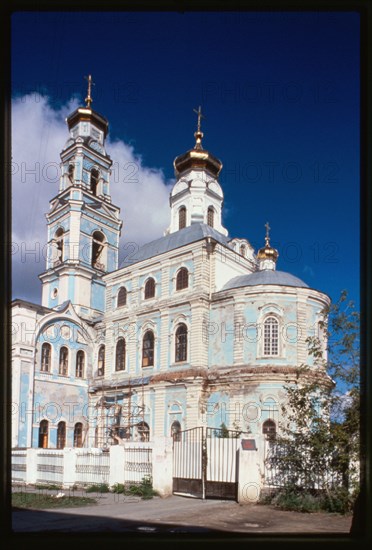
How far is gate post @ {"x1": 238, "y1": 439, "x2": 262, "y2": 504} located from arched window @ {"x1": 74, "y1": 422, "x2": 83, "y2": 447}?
15.3 meters

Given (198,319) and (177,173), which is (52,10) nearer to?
(198,319)

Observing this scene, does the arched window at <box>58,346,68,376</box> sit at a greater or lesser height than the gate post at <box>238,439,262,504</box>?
greater

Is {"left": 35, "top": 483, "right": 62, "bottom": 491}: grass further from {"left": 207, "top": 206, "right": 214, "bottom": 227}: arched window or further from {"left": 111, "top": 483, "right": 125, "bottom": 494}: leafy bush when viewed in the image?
{"left": 207, "top": 206, "right": 214, "bottom": 227}: arched window

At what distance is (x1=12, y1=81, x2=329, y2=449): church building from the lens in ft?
70.4

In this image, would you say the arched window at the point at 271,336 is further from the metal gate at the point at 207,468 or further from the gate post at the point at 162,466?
the gate post at the point at 162,466

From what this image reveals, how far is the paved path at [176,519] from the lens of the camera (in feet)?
25.4

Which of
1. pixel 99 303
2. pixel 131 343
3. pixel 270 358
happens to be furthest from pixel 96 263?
pixel 270 358

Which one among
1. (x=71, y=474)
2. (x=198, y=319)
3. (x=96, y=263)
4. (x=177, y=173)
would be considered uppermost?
(x=177, y=173)

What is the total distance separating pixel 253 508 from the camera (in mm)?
10609

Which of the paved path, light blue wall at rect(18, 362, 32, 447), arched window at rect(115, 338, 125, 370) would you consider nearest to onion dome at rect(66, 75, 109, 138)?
arched window at rect(115, 338, 125, 370)

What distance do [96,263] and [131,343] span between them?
638 cm

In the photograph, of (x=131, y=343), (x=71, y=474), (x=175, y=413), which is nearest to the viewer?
(x=71, y=474)

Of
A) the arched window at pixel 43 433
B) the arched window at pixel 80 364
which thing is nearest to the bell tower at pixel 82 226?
the arched window at pixel 80 364

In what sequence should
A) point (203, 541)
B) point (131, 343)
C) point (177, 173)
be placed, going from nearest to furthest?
1. point (203, 541)
2. point (131, 343)
3. point (177, 173)
